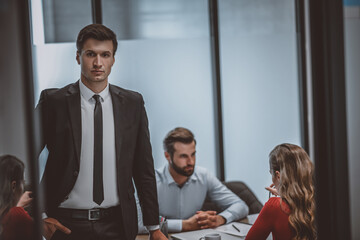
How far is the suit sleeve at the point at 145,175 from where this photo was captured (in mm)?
1730

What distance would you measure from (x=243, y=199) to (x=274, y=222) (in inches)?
53.0

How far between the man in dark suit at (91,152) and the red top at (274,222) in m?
0.55

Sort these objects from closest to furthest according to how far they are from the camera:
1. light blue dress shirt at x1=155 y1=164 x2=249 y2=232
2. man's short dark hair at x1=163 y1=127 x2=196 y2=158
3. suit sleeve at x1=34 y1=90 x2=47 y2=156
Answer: suit sleeve at x1=34 y1=90 x2=47 y2=156 < light blue dress shirt at x1=155 y1=164 x2=249 y2=232 < man's short dark hair at x1=163 y1=127 x2=196 y2=158

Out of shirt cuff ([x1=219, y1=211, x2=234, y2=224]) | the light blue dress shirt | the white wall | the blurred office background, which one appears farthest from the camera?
the white wall

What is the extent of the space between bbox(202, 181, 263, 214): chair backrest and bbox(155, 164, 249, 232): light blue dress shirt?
7 centimetres

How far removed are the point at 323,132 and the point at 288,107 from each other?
2.87m

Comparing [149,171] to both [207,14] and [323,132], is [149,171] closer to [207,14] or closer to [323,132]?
[323,132]

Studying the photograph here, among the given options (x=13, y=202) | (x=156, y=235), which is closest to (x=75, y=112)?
(x=13, y=202)

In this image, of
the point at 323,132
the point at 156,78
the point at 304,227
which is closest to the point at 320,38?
the point at 323,132

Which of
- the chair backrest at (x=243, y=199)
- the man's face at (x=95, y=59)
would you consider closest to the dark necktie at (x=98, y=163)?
the man's face at (x=95, y=59)

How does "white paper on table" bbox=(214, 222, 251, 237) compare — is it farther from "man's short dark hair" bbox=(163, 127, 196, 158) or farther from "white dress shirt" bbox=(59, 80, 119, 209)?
"white dress shirt" bbox=(59, 80, 119, 209)

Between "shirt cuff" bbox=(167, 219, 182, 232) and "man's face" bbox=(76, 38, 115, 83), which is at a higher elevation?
"man's face" bbox=(76, 38, 115, 83)

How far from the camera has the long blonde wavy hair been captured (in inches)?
67.8

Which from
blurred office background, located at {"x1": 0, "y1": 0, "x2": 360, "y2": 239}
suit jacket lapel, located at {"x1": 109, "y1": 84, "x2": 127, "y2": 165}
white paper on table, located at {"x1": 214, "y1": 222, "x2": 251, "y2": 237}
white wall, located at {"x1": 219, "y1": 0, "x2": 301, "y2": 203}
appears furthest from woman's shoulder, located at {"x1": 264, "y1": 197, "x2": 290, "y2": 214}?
white wall, located at {"x1": 219, "y1": 0, "x2": 301, "y2": 203}
